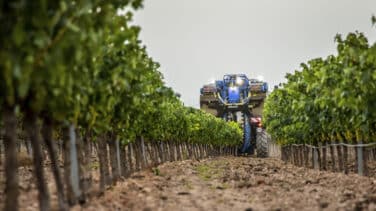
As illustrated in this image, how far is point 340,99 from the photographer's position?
17.3 metres

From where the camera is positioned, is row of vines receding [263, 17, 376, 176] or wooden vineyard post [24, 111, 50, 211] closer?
wooden vineyard post [24, 111, 50, 211]

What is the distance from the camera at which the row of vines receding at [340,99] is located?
1581cm

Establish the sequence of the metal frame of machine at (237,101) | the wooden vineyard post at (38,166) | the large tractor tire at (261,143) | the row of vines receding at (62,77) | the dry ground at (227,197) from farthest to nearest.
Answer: the metal frame of machine at (237,101)
the large tractor tire at (261,143)
the dry ground at (227,197)
the wooden vineyard post at (38,166)
the row of vines receding at (62,77)

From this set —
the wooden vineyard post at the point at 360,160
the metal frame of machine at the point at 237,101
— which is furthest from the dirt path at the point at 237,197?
the metal frame of machine at the point at 237,101

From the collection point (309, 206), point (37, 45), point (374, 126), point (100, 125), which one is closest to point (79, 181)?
point (100, 125)

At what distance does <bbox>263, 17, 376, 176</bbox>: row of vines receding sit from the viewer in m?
15.8

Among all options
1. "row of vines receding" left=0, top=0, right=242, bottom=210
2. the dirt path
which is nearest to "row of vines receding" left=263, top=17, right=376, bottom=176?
the dirt path

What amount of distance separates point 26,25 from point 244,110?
70745mm

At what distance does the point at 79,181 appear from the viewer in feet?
46.4

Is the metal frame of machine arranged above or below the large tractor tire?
above

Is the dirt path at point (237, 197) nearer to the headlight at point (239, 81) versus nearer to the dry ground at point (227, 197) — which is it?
the dry ground at point (227, 197)

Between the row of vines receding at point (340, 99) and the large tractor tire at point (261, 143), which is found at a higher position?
the row of vines receding at point (340, 99)

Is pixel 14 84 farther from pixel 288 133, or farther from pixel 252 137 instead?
pixel 252 137

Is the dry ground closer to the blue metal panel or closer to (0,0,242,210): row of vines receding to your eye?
(0,0,242,210): row of vines receding
